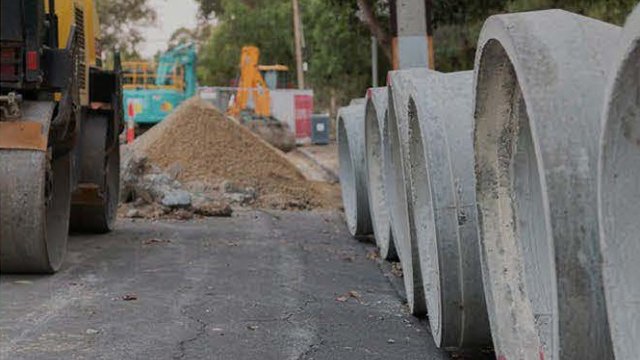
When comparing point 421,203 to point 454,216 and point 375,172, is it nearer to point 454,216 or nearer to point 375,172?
point 454,216

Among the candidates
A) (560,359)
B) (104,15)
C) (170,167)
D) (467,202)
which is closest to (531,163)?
(467,202)

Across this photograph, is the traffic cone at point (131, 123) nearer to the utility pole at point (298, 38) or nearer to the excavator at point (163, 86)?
the excavator at point (163, 86)

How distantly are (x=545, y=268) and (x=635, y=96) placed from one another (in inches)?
46.4

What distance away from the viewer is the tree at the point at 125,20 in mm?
51844

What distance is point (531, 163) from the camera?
12.3 feet

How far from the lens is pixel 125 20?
2128 inches

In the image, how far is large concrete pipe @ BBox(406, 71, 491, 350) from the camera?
4508mm

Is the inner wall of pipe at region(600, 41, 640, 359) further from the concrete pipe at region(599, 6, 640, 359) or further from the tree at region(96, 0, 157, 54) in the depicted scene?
the tree at region(96, 0, 157, 54)

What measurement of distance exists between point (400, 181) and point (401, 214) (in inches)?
10.3

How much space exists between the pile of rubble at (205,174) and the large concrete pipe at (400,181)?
5430mm

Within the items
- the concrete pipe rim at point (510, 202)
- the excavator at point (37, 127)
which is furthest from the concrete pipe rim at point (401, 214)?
the excavator at point (37, 127)

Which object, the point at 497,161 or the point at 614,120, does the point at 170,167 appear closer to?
the point at 497,161

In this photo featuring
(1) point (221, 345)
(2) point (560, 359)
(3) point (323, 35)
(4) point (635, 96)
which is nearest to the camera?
(4) point (635, 96)

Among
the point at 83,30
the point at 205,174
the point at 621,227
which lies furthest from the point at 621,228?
the point at 205,174
